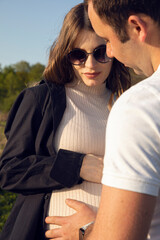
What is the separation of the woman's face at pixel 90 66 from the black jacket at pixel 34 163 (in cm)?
37

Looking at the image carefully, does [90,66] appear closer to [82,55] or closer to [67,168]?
[82,55]

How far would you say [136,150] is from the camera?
2.98 feet

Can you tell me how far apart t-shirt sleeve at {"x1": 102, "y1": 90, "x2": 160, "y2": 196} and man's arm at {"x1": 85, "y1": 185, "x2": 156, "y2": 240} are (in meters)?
0.03

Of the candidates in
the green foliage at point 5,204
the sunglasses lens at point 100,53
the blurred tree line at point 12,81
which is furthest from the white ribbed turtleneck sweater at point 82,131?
the blurred tree line at point 12,81

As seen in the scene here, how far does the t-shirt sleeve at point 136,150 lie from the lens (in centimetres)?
91

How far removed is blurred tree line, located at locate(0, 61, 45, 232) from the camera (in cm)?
535

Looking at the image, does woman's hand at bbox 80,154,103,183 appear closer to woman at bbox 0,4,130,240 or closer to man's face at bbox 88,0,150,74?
woman at bbox 0,4,130,240

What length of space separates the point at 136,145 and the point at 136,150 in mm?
16

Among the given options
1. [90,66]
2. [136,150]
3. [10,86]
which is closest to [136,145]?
[136,150]

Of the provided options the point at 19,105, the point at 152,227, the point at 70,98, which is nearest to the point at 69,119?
the point at 70,98

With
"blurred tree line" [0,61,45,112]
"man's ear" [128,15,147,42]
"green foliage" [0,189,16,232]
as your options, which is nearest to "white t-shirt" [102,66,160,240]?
"man's ear" [128,15,147,42]

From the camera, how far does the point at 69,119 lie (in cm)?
224

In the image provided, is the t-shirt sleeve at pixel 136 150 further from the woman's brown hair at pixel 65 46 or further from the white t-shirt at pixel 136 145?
the woman's brown hair at pixel 65 46

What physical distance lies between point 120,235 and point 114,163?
231 mm
